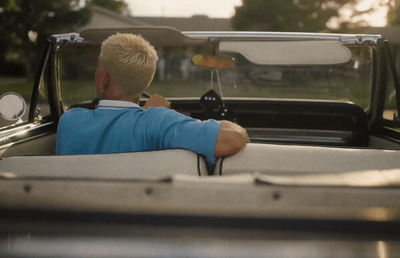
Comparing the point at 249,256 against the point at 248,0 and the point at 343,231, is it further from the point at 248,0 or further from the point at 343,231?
the point at 248,0

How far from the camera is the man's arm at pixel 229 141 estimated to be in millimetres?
1871

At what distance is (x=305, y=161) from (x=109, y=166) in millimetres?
635

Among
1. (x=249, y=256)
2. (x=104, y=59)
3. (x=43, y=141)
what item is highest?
(x=104, y=59)

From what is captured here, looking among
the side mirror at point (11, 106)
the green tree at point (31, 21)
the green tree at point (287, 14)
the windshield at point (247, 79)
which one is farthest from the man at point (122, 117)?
the green tree at point (287, 14)

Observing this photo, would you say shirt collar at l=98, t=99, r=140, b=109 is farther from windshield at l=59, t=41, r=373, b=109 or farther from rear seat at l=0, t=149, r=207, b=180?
windshield at l=59, t=41, r=373, b=109

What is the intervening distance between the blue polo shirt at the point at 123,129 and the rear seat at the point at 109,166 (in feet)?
1.04

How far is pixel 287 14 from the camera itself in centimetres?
3431

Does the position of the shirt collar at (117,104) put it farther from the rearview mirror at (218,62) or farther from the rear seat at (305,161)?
the rearview mirror at (218,62)

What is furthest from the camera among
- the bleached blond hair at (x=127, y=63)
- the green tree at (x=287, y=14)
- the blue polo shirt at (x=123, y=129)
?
the green tree at (x=287, y=14)

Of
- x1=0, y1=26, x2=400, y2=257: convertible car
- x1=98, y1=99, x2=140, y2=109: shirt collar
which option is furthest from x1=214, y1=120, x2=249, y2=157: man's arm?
x1=98, y1=99, x2=140, y2=109: shirt collar

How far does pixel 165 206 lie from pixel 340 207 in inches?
17.2

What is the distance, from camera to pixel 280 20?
1363 inches

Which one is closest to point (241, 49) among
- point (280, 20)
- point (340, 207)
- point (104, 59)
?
point (104, 59)

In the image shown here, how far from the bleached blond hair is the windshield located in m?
1.42
